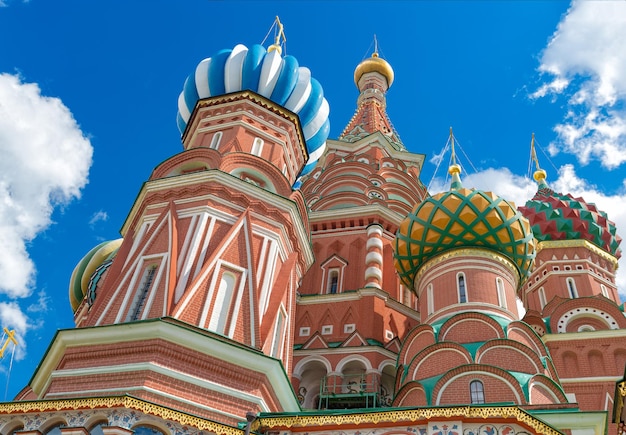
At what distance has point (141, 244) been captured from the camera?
38.9ft

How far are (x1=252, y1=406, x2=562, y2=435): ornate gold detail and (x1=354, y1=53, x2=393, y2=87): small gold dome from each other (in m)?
22.9

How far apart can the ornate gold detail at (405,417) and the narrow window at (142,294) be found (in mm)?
2904

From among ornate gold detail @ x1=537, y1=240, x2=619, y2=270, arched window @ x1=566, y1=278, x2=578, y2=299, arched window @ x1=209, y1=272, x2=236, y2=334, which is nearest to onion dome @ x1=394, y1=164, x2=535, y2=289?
arched window @ x1=209, y1=272, x2=236, y2=334

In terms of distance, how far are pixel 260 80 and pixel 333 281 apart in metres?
5.44

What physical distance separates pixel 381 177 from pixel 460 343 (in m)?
9.20

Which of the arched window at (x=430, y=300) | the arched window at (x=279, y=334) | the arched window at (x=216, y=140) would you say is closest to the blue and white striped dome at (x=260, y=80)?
the arched window at (x=216, y=140)

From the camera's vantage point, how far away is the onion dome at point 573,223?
2042cm

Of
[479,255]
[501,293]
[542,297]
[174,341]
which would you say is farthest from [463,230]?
[542,297]

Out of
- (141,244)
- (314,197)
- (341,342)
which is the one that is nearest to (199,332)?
(141,244)

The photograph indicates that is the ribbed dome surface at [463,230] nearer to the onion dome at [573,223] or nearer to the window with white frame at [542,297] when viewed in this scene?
the window with white frame at [542,297]

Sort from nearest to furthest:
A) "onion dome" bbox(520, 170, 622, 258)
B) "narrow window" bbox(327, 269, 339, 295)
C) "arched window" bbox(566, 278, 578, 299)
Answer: "narrow window" bbox(327, 269, 339, 295), "arched window" bbox(566, 278, 578, 299), "onion dome" bbox(520, 170, 622, 258)

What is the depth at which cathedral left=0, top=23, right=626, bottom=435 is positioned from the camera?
8734 millimetres

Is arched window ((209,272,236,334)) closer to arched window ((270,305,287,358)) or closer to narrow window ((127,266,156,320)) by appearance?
arched window ((270,305,287,358))

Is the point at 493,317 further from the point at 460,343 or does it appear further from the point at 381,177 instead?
the point at 381,177
